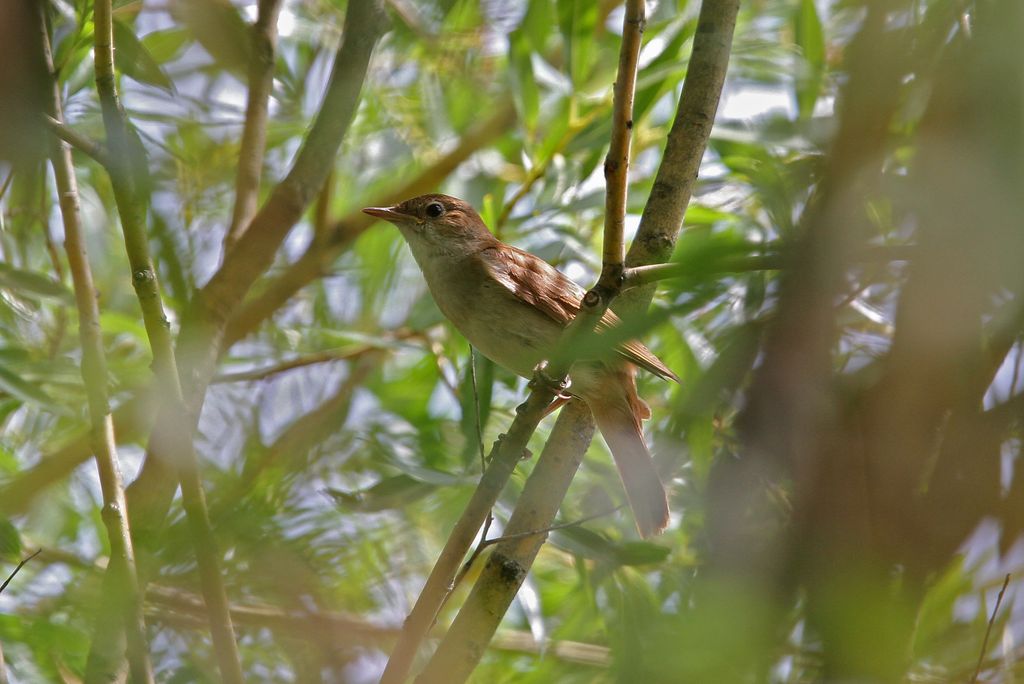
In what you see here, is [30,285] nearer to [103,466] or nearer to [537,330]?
[103,466]

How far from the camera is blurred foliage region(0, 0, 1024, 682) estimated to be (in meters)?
1.34

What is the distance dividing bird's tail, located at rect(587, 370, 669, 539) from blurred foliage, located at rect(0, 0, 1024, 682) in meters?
0.12

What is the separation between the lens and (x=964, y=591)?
1766 millimetres

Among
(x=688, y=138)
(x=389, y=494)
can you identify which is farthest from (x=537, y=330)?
(x=688, y=138)

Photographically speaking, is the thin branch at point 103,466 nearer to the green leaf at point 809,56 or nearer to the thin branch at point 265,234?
the thin branch at point 265,234

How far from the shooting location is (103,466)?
233 cm

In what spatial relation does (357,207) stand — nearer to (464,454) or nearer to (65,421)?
(65,421)

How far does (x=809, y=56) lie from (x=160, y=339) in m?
2.47

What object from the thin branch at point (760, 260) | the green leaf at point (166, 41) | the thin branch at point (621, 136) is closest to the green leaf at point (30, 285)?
the green leaf at point (166, 41)

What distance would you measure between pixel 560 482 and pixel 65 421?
2143 millimetres

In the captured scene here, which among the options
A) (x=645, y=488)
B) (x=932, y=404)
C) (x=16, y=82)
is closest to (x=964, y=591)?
(x=932, y=404)

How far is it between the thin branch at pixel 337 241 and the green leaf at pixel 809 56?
1616mm

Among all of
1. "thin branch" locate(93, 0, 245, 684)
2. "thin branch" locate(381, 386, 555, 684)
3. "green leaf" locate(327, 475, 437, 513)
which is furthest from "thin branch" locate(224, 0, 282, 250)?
"thin branch" locate(381, 386, 555, 684)

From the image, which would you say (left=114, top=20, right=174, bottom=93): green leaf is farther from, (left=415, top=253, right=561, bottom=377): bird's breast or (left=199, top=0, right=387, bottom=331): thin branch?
(left=415, top=253, right=561, bottom=377): bird's breast
